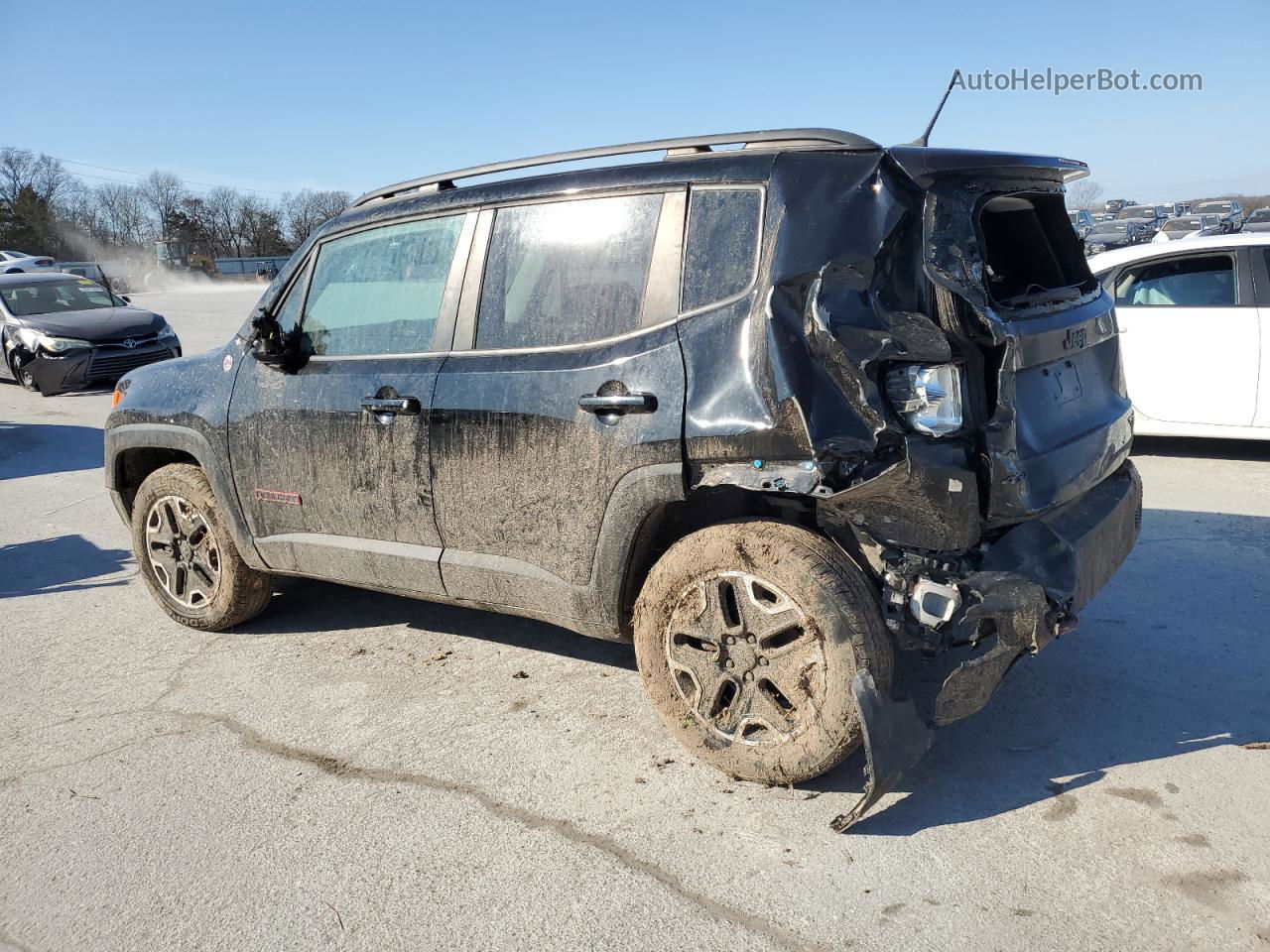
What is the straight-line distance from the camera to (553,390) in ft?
11.4

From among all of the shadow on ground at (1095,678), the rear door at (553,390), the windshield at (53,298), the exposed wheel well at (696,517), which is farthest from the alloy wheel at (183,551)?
the windshield at (53,298)

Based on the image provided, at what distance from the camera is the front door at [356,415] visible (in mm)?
3916

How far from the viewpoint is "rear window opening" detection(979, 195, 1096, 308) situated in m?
3.55

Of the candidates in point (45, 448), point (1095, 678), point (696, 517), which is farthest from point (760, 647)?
point (45, 448)

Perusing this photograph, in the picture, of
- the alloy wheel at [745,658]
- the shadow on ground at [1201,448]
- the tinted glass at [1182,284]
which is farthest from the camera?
the shadow on ground at [1201,448]

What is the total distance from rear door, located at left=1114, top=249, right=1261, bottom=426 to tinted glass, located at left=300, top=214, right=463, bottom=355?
5810 mm

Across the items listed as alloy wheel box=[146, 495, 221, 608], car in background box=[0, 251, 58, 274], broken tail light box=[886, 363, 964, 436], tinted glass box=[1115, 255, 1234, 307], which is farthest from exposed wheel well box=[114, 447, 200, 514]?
car in background box=[0, 251, 58, 274]

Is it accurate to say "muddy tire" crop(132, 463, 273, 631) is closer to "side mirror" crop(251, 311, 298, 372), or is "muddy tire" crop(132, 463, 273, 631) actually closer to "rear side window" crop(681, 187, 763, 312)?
"side mirror" crop(251, 311, 298, 372)

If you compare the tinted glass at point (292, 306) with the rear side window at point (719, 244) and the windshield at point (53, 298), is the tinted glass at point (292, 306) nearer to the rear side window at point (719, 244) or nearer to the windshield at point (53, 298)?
the rear side window at point (719, 244)

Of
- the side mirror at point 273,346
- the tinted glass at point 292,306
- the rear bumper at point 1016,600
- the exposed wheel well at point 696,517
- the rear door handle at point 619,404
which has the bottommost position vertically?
the rear bumper at point 1016,600

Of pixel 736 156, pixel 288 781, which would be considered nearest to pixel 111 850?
pixel 288 781

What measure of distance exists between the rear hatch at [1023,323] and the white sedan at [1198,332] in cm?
390

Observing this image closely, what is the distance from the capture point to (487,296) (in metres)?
3.79

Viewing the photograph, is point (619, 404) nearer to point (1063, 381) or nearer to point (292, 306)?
point (1063, 381)
